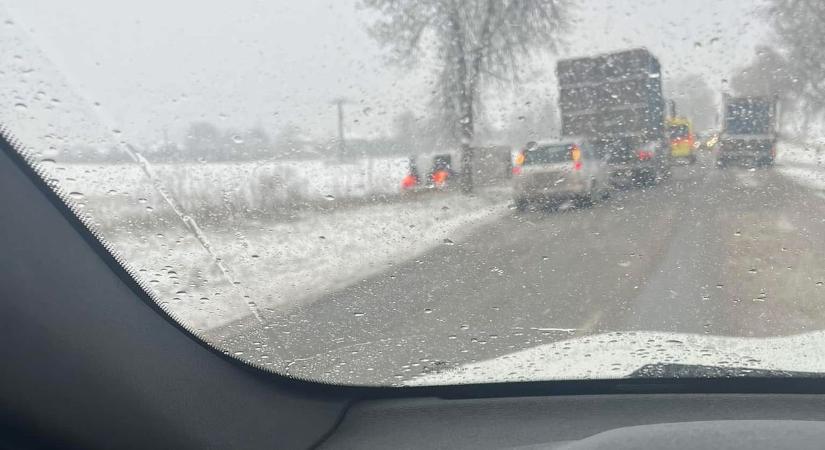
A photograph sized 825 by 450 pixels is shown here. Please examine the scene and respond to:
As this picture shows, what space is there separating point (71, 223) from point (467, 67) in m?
2.03

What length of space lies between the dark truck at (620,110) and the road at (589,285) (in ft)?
0.53

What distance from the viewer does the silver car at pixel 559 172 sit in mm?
4602

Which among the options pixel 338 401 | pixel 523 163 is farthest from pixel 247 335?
pixel 523 163

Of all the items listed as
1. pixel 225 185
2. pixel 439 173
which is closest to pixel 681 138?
pixel 439 173

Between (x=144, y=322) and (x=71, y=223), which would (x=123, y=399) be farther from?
(x=71, y=223)

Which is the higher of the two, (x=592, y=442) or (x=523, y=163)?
(x=523, y=163)

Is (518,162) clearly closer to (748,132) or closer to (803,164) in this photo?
(748,132)

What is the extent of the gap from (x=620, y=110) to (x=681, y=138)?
0.37 m

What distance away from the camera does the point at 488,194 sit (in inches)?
183

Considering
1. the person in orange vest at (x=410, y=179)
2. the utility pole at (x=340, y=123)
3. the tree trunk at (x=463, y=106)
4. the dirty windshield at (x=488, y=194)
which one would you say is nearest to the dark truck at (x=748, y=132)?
the dirty windshield at (x=488, y=194)

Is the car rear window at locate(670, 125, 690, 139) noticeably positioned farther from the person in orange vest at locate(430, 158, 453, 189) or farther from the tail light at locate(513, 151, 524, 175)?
the person in orange vest at locate(430, 158, 453, 189)

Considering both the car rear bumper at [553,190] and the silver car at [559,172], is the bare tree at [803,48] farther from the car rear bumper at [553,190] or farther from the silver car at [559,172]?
the car rear bumper at [553,190]

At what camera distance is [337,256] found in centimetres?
457

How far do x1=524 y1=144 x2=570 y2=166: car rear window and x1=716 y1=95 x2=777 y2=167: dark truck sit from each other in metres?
0.80
